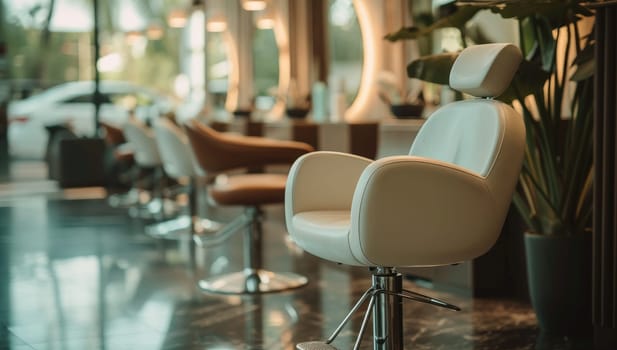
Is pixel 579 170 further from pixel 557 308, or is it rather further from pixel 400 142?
pixel 400 142

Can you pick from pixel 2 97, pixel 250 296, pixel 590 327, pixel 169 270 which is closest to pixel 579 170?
pixel 590 327

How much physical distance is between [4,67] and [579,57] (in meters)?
7.78

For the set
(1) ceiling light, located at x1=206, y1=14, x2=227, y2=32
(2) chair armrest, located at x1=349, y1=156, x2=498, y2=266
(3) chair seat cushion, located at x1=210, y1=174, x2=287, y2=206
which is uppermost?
(1) ceiling light, located at x1=206, y1=14, x2=227, y2=32

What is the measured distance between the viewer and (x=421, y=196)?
236cm

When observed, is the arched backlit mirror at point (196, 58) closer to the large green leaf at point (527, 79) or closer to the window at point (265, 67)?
the window at point (265, 67)

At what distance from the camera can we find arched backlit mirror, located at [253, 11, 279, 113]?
750 centimetres

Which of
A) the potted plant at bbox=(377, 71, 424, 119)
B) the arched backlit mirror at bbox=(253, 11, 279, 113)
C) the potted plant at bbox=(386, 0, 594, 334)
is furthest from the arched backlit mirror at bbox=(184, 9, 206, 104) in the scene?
the potted plant at bbox=(386, 0, 594, 334)

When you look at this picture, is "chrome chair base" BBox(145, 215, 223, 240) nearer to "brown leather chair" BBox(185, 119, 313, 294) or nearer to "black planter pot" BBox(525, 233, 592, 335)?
"brown leather chair" BBox(185, 119, 313, 294)

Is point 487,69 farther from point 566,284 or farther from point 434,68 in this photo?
point 566,284

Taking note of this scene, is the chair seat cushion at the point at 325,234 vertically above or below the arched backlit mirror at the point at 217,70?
below

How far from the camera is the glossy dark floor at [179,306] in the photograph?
315 cm

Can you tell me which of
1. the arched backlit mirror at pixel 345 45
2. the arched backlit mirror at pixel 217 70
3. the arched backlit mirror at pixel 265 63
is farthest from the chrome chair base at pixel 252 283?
the arched backlit mirror at pixel 217 70

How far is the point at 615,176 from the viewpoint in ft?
9.24

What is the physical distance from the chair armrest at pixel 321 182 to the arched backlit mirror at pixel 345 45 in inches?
123
